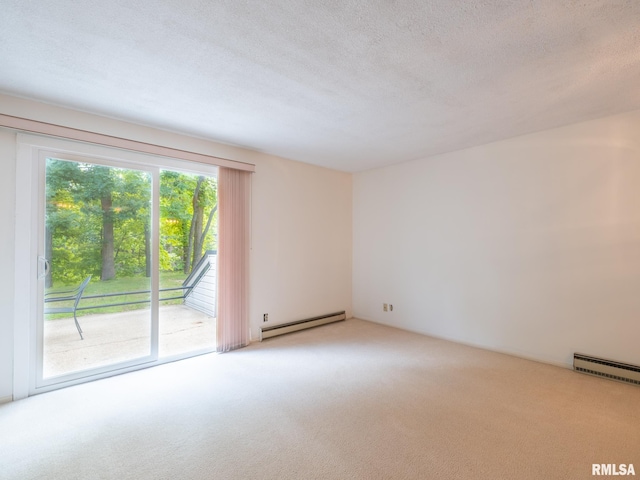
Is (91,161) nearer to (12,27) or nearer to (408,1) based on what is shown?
(12,27)

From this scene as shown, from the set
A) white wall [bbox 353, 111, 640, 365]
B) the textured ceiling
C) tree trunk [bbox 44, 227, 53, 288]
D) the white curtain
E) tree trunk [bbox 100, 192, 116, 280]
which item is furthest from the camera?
the white curtain

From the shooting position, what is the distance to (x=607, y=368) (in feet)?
9.06

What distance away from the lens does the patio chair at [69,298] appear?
2645mm

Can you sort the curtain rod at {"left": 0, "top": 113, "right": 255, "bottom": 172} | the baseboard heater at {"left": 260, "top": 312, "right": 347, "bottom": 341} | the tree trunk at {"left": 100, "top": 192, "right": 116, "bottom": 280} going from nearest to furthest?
the curtain rod at {"left": 0, "top": 113, "right": 255, "bottom": 172} < the tree trunk at {"left": 100, "top": 192, "right": 116, "bottom": 280} < the baseboard heater at {"left": 260, "top": 312, "right": 347, "bottom": 341}

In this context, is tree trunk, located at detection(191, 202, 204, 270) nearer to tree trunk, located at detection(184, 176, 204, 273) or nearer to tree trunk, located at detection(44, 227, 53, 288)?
tree trunk, located at detection(184, 176, 204, 273)

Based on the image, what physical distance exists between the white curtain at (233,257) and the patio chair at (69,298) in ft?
4.20

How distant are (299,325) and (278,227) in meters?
1.44

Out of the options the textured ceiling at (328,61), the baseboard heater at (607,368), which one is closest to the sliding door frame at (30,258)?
the textured ceiling at (328,61)

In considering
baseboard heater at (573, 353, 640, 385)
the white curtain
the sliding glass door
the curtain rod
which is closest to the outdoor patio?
the sliding glass door

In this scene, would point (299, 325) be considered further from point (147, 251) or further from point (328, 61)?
point (328, 61)

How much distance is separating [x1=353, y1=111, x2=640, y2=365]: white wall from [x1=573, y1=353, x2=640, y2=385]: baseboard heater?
89mm

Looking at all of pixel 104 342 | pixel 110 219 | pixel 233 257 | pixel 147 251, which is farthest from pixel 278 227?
pixel 104 342

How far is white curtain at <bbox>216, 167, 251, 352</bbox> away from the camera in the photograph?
11.6 feet

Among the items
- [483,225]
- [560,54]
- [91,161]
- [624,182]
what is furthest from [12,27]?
[624,182]
